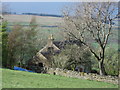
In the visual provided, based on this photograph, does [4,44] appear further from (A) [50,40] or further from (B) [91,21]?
(B) [91,21]

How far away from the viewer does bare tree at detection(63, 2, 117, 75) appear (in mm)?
19391

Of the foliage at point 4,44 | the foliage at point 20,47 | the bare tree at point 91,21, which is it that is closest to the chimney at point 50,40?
the foliage at point 20,47

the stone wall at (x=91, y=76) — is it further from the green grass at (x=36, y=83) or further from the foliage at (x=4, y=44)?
the foliage at (x=4, y=44)

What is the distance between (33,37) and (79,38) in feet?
75.5

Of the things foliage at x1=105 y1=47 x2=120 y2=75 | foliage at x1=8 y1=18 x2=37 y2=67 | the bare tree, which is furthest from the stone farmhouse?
the bare tree

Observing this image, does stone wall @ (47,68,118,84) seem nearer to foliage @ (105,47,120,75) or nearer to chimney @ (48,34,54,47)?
foliage @ (105,47,120,75)

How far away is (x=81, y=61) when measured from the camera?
112 feet

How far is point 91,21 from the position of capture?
64.7ft

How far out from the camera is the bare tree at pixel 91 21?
63.6ft

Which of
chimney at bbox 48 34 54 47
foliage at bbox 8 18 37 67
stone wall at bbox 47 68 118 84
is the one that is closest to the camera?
stone wall at bbox 47 68 118 84

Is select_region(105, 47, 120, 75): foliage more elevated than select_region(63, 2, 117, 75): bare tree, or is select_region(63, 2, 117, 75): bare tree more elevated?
select_region(63, 2, 117, 75): bare tree

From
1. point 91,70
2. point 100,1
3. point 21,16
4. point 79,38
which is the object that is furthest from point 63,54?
point 21,16

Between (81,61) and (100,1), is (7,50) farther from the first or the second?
(100,1)

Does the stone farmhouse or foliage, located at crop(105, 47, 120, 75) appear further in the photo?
the stone farmhouse
